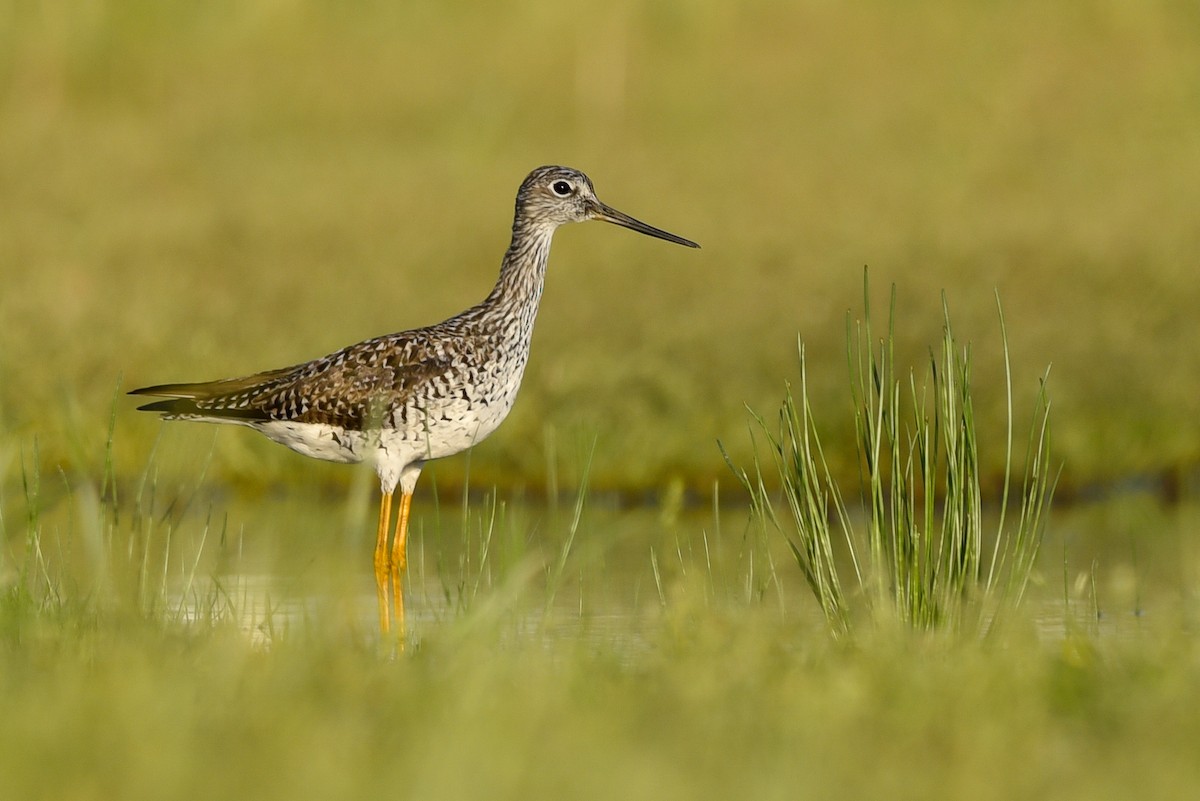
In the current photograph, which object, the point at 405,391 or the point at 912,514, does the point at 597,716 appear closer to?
the point at 912,514

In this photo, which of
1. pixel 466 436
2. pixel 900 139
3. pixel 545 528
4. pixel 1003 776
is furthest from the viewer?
pixel 900 139

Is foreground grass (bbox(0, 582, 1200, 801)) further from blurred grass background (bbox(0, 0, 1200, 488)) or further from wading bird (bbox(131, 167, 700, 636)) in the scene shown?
wading bird (bbox(131, 167, 700, 636))

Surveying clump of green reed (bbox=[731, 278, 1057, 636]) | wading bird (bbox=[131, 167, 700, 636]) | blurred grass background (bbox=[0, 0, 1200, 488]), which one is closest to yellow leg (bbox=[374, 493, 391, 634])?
wading bird (bbox=[131, 167, 700, 636])

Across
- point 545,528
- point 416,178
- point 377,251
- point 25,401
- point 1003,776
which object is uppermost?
point 416,178

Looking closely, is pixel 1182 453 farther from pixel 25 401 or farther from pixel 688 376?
pixel 25 401

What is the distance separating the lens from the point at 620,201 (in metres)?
22.2

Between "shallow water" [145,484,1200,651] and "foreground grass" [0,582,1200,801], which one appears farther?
"shallow water" [145,484,1200,651]

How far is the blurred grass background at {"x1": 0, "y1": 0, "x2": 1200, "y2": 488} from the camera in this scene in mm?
14195

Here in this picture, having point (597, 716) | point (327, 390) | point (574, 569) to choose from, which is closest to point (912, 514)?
point (574, 569)

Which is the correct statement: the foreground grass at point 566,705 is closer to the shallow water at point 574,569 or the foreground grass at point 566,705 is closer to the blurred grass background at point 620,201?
the shallow water at point 574,569

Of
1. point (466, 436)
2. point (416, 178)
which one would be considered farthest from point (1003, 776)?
point (416, 178)

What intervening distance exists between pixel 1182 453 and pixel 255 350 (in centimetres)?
736

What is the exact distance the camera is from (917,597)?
6.98 metres

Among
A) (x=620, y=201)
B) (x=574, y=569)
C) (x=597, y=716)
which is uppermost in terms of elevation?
(x=620, y=201)
